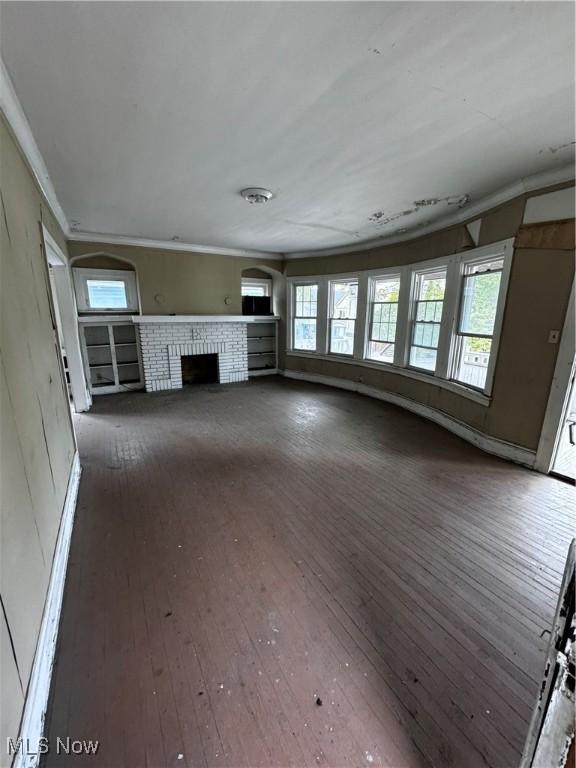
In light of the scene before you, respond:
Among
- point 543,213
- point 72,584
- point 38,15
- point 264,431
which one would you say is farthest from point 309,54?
point 264,431

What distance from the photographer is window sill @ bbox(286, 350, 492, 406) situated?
373 cm

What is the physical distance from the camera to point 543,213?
2900 mm

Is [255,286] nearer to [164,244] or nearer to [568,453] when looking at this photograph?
[164,244]

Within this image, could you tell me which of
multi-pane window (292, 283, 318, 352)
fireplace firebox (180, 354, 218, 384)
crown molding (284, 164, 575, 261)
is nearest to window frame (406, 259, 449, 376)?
crown molding (284, 164, 575, 261)

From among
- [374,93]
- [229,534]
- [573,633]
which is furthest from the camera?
[229,534]

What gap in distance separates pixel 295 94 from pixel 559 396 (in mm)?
3288

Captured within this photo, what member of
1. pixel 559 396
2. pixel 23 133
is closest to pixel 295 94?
pixel 23 133

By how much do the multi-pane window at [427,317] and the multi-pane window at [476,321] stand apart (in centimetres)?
39

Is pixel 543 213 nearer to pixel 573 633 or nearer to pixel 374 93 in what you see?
pixel 374 93

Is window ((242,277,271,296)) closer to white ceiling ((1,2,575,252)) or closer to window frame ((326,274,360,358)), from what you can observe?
window frame ((326,274,360,358))

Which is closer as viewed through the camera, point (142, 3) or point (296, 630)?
point (142, 3)

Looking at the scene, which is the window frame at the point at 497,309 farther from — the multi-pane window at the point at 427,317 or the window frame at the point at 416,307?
the multi-pane window at the point at 427,317

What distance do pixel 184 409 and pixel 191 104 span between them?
3.99 meters

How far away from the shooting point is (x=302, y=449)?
3.66m
